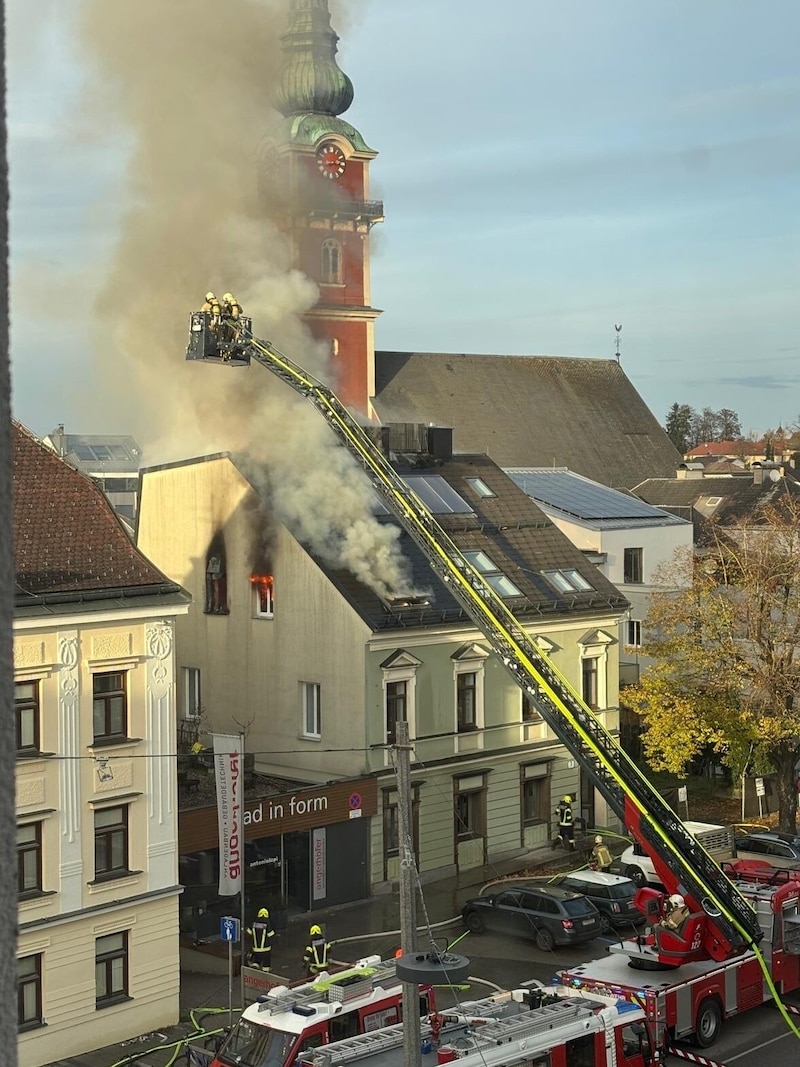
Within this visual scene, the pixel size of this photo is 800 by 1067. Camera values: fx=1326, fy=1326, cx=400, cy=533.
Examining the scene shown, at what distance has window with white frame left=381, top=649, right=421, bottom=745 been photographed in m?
29.9

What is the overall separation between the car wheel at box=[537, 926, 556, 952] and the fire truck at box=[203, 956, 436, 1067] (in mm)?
7413

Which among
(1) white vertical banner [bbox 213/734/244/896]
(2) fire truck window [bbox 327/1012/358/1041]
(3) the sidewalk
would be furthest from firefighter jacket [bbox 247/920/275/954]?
(2) fire truck window [bbox 327/1012/358/1041]

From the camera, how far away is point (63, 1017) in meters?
19.7

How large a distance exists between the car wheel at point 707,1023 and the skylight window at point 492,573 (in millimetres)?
14329

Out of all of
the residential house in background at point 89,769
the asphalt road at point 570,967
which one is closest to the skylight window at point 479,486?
the asphalt road at point 570,967

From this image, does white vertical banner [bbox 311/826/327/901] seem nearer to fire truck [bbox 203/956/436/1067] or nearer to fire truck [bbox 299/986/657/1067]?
fire truck [bbox 203/956/436/1067]

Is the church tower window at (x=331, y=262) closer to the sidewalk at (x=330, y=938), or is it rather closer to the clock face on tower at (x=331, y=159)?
the clock face on tower at (x=331, y=159)

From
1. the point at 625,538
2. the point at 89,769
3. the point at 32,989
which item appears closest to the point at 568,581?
the point at 625,538

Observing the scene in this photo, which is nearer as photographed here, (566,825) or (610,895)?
(610,895)

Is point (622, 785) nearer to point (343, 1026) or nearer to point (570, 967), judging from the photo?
point (343, 1026)

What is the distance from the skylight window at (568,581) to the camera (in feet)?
112

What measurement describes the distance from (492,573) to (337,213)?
34570 millimetres

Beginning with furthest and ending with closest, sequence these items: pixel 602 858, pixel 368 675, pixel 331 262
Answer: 1. pixel 331 262
2. pixel 368 675
3. pixel 602 858

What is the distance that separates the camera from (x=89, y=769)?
20.2 meters
